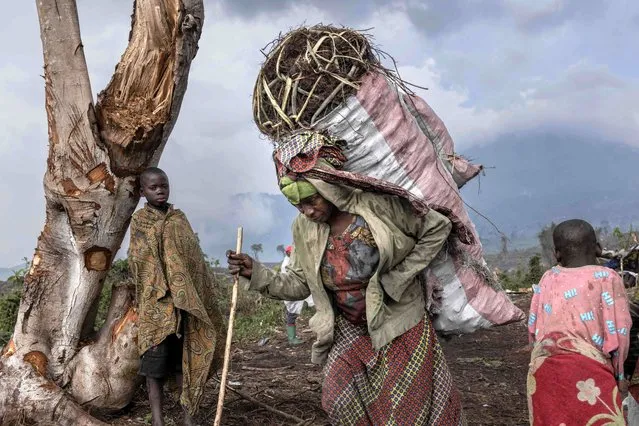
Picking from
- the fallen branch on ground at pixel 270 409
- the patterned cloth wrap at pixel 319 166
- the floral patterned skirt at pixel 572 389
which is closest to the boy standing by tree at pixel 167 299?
the fallen branch on ground at pixel 270 409

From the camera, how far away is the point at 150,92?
14.6 ft

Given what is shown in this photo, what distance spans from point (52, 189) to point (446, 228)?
2729 mm

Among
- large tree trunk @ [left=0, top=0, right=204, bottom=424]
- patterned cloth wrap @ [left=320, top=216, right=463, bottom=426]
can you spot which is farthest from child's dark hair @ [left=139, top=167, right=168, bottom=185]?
patterned cloth wrap @ [left=320, top=216, right=463, bottom=426]

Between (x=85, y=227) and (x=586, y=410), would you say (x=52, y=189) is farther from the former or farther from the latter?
(x=586, y=410)

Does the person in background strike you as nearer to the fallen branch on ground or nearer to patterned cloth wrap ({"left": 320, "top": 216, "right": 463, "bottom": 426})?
the fallen branch on ground

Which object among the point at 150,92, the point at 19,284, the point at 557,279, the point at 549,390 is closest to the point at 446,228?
the point at 557,279

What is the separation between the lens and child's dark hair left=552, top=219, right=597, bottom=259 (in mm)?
2908

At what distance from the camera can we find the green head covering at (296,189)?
3154 millimetres

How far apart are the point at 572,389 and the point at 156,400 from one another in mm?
2561

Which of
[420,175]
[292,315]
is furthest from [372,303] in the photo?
[292,315]

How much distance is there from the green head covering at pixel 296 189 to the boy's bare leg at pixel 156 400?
72.2 inches

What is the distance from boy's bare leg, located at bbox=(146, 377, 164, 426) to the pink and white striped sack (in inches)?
73.5

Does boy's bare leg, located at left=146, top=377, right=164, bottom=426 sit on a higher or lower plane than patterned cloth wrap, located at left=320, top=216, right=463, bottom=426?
lower

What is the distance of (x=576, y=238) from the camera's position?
2.92 m
